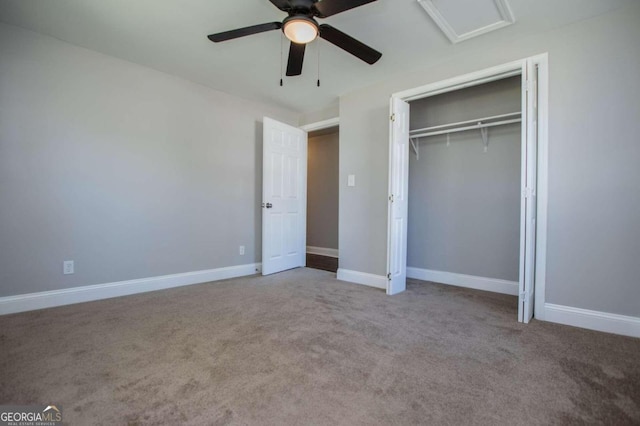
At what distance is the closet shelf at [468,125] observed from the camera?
3.07 meters

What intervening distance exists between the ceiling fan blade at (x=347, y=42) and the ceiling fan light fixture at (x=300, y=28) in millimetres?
95

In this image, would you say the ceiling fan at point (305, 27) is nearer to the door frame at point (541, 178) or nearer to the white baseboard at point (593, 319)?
the door frame at point (541, 178)

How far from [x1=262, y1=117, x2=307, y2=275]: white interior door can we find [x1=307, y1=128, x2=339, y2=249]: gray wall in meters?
1.30

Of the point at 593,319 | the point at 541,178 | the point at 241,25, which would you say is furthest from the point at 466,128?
the point at 241,25

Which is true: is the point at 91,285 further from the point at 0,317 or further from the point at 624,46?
the point at 624,46

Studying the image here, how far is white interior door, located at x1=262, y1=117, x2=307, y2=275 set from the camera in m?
3.99

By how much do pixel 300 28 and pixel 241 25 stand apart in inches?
33.7

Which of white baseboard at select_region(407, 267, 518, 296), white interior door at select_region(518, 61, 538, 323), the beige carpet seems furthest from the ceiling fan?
white baseboard at select_region(407, 267, 518, 296)

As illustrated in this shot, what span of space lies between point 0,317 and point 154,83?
257 cm

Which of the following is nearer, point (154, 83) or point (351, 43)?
point (351, 43)

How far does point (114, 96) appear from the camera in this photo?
296 centimetres

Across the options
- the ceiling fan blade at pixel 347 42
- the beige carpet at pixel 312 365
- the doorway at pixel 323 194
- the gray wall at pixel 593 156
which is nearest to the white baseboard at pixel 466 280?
the beige carpet at pixel 312 365

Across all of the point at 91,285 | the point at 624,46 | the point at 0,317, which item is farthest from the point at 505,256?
the point at 0,317

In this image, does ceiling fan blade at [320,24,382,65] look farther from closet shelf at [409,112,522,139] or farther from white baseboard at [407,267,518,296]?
white baseboard at [407,267,518,296]
